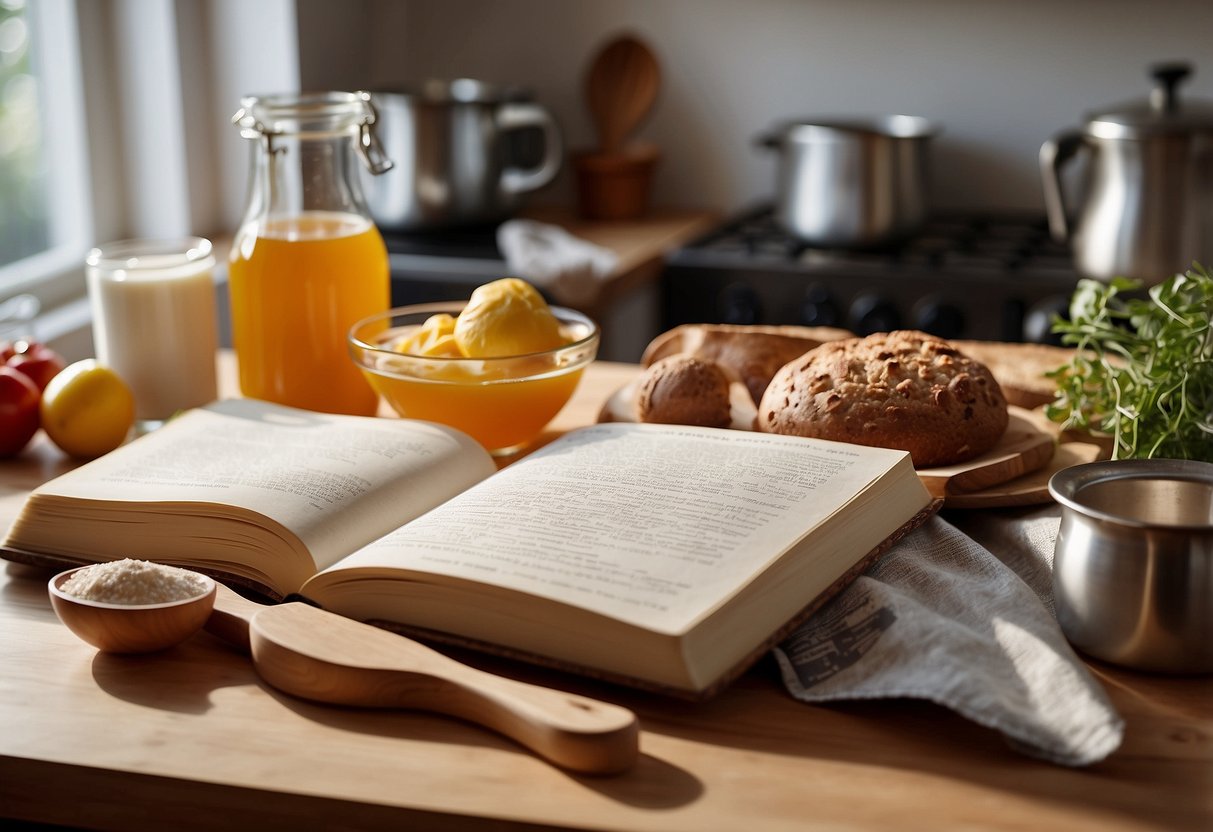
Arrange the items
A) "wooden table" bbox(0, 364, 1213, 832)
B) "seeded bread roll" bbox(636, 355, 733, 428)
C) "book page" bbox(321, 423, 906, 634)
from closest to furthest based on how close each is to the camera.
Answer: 1. "wooden table" bbox(0, 364, 1213, 832)
2. "book page" bbox(321, 423, 906, 634)
3. "seeded bread roll" bbox(636, 355, 733, 428)

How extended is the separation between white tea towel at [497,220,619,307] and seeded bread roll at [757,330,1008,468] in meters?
0.93

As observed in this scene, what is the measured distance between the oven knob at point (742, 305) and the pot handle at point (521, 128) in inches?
17.7

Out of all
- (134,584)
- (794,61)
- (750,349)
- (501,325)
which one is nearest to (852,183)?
(794,61)

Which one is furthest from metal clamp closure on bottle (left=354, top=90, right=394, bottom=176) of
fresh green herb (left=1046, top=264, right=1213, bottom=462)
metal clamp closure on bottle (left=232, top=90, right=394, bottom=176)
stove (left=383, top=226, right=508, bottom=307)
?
stove (left=383, top=226, right=508, bottom=307)

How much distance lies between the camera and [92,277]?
117 centimetres

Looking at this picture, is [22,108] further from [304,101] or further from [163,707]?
[163,707]

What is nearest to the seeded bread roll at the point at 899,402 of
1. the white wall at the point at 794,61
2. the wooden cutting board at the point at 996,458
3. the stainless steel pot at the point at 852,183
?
the wooden cutting board at the point at 996,458

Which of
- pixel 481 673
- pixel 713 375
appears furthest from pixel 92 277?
pixel 481 673

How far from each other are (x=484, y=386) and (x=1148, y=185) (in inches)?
48.0

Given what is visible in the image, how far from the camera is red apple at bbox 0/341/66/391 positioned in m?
1.20

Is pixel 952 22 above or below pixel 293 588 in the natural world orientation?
above

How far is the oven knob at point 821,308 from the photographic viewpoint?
2.00m

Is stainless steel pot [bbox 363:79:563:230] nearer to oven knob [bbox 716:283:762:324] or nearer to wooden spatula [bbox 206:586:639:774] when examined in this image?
oven knob [bbox 716:283:762:324]

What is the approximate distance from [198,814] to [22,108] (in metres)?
1.74
